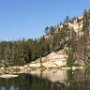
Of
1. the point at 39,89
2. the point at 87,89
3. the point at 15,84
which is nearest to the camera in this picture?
the point at 87,89

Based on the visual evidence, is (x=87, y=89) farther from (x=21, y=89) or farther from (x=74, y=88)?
(x=21, y=89)

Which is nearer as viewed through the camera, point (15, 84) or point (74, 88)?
point (74, 88)

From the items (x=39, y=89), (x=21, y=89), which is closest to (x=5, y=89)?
(x=21, y=89)

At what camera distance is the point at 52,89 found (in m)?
125

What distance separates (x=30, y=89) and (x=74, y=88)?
18.1 m

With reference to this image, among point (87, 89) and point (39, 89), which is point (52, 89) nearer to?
point (39, 89)

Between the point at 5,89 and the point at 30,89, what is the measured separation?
1138 centimetres

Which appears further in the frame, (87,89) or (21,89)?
(21,89)

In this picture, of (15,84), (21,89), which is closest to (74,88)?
(21,89)

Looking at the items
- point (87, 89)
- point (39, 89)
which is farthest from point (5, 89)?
point (87, 89)

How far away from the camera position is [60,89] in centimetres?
12306

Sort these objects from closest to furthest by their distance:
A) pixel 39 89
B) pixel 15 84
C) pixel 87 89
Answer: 1. pixel 87 89
2. pixel 39 89
3. pixel 15 84

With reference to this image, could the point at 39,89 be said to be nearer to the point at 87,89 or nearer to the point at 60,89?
the point at 60,89

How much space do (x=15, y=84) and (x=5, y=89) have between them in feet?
48.5
